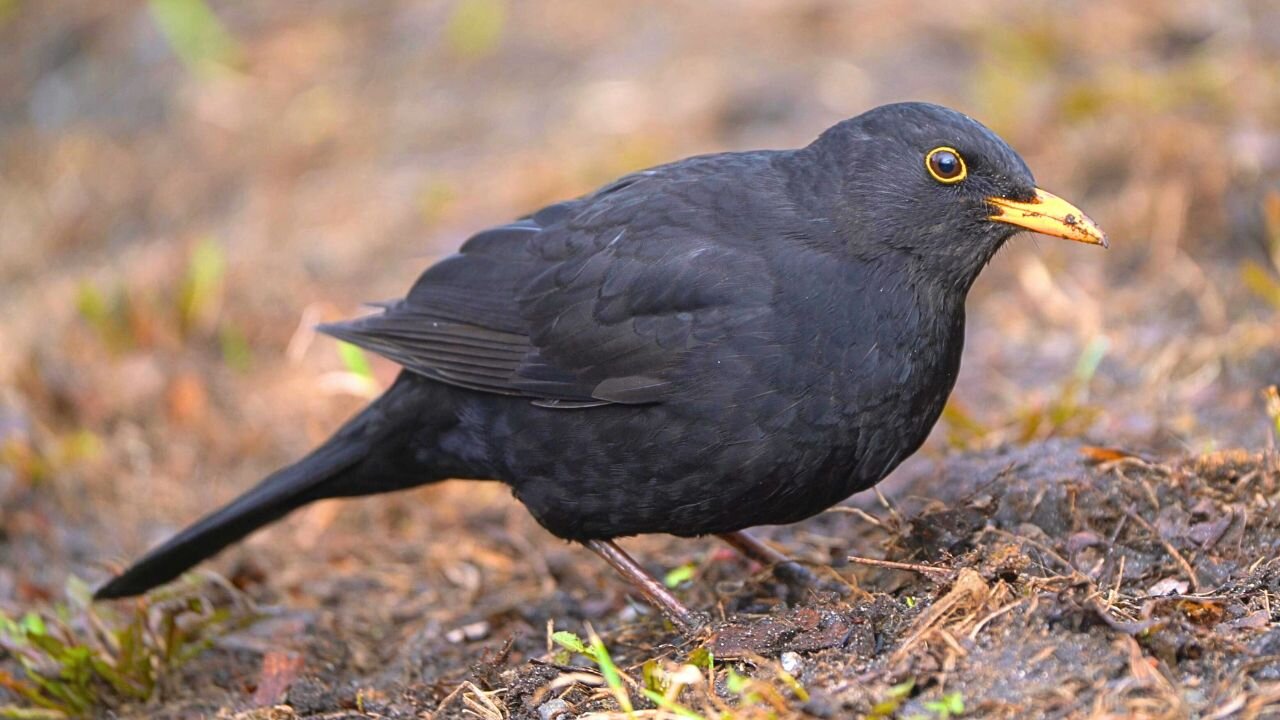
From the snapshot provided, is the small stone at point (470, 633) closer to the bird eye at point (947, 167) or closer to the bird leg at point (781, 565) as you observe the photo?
the bird leg at point (781, 565)

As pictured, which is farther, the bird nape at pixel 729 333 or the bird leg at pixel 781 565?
the bird leg at pixel 781 565

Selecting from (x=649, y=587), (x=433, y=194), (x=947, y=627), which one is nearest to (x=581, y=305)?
(x=649, y=587)

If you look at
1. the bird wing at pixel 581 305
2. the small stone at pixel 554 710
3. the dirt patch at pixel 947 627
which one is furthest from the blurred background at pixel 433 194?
the small stone at pixel 554 710

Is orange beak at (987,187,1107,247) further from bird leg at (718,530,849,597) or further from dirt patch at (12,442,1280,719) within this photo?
bird leg at (718,530,849,597)

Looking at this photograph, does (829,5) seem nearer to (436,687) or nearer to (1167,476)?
(1167,476)

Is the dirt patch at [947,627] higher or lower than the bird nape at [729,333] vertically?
lower

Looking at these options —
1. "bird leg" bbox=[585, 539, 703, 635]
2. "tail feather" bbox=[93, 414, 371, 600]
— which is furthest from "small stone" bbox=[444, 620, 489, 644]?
"tail feather" bbox=[93, 414, 371, 600]

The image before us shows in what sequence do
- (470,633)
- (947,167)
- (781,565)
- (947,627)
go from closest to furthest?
(947,627), (947,167), (781,565), (470,633)

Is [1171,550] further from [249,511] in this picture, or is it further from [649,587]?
[249,511]
